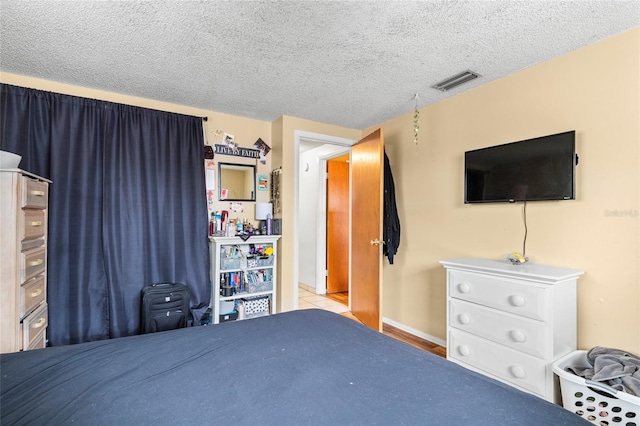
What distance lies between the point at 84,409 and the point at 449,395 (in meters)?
1.10

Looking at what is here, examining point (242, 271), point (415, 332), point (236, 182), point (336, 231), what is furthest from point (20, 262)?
point (336, 231)

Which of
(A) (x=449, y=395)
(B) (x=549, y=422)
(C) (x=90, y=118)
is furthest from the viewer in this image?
(C) (x=90, y=118)

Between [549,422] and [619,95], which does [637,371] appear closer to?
[549,422]

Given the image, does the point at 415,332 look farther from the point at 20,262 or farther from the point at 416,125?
the point at 20,262

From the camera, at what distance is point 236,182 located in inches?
137

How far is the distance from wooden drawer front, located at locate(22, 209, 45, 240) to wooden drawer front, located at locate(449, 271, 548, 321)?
296 cm

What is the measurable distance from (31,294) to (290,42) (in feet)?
7.75

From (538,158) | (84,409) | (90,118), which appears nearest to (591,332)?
(538,158)

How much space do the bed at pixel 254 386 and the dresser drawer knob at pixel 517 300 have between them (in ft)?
3.54

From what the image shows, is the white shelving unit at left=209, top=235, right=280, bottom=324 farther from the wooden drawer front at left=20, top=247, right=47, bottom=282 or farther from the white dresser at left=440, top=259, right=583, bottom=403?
the white dresser at left=440, top=259, right=583, bottom=403

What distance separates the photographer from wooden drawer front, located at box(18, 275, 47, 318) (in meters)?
1.88

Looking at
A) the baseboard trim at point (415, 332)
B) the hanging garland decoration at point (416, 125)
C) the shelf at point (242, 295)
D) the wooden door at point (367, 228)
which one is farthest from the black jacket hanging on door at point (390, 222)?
the shelf at point (242, 295)

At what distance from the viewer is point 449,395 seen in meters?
0.96

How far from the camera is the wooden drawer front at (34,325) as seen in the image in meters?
1.89
